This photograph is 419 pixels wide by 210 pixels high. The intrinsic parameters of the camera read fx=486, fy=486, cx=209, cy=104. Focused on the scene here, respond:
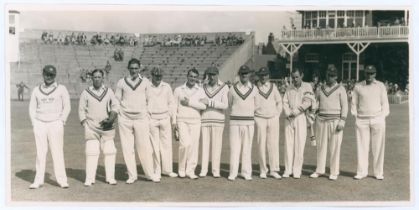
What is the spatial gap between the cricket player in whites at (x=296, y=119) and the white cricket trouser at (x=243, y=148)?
1.91ft

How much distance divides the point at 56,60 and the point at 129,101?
13774 mm

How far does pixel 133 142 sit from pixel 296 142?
2.39 m

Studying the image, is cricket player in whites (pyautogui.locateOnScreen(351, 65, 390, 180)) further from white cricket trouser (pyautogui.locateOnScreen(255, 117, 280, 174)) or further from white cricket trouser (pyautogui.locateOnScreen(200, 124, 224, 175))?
white cricket trouser (pyautogui.locateOnScreen(200, 124, 224, 175))

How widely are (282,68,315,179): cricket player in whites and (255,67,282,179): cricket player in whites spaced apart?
0.17 metres

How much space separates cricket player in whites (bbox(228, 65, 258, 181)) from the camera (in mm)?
7039

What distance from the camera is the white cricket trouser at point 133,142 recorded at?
6.84 meters

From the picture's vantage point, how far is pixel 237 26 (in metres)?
9.02

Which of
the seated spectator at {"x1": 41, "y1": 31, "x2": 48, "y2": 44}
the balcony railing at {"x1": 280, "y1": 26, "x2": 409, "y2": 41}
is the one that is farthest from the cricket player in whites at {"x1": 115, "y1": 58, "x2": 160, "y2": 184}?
the balcony railing at {"x1": 280, "y1": 26, "x2": 409, "y2": 41}

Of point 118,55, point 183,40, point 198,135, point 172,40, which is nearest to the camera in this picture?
point 198,135

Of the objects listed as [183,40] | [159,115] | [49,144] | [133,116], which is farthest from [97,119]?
[183,40]

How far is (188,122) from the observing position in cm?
716

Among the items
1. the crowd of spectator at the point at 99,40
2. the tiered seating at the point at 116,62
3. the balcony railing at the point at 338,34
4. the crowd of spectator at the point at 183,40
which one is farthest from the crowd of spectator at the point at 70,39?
the balcony railing at the point at 338,34

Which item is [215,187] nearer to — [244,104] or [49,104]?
[244,104]

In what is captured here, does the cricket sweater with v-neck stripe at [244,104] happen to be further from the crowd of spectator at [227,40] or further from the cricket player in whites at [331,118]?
the crowd of spectator at [227,40]
